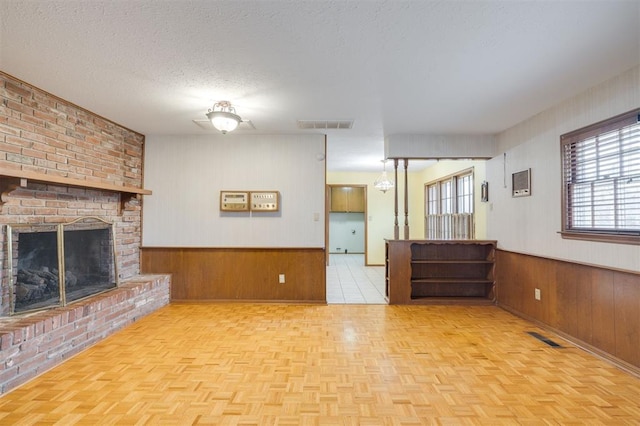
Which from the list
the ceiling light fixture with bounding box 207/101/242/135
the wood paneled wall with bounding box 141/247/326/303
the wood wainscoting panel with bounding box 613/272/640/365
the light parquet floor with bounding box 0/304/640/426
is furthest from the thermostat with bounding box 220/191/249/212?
the wood wainscoting panel with bounding box 613/272/640/365

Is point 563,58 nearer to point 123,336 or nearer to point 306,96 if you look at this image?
point 306,96

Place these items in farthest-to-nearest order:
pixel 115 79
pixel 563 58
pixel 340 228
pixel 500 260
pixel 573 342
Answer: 1. pixel 340 228
2. pixel 500 260
3. pixel 573 342
4. pixel 115 79
5. pixel 563 58

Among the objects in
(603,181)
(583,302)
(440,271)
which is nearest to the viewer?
(603,181)

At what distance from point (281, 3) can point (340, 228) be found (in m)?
8.40

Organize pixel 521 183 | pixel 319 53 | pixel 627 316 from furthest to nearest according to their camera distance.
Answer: pixel 521 183
pixel 627 316
pixel 319 53

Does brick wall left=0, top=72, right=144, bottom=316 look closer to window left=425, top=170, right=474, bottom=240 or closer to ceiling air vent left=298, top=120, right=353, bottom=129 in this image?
ceiling air vent left=298, top=120, right=353, bottom=129

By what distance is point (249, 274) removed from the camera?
4.38 m

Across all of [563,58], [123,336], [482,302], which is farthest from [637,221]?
[123,336]

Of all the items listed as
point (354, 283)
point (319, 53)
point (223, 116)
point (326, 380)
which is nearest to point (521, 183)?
point (319, 53)

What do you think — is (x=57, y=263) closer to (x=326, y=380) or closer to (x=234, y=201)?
(x=234, y=201)

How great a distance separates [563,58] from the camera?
2.32 meters

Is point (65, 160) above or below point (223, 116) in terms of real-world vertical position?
below

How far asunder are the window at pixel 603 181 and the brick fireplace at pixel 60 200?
469 centimetres

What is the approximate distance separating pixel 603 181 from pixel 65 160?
16.9 feet
